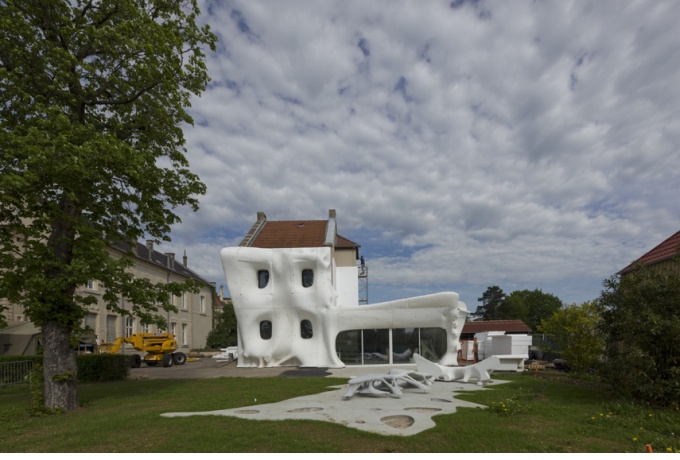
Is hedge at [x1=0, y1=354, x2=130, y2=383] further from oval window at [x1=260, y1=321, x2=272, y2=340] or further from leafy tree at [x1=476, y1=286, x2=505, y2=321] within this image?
leafy tree at [x1=476, y1=286, x2=505, y2=321]

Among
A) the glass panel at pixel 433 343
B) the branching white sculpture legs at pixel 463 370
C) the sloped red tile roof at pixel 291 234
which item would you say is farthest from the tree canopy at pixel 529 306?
the branching white sculpture legs at pixel 463 370

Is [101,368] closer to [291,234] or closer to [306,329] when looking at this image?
[306,329]

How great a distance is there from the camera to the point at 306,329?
24719 mm

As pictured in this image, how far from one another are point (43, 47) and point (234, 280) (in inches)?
631

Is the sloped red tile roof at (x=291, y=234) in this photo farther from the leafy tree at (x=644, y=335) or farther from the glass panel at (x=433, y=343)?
the leafy tree at (x=644, y=335)

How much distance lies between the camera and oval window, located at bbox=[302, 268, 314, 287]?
24.9 meters

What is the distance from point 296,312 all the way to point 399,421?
16899 mm

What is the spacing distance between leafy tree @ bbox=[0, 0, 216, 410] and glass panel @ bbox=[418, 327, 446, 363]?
1583cm

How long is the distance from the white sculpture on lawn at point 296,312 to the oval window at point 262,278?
229 mm

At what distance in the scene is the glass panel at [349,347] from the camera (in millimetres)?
24516

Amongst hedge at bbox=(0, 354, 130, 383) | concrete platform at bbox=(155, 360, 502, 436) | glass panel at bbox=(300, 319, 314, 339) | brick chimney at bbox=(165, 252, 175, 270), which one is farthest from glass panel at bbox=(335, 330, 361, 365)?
brick chimney at bbox=(165, 252, 175, 270)

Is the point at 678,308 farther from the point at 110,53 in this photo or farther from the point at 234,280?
the point at 234,280

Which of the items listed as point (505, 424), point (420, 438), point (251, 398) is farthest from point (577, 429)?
point (251, 398)

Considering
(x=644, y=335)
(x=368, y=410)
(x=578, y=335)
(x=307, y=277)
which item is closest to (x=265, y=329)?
(x=307, y=277)
